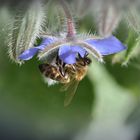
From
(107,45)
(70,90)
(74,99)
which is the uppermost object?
(107,45)

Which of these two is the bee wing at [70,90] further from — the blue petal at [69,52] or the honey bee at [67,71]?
the blue petal at [69,52]

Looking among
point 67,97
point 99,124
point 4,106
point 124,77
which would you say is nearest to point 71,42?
point 67,97

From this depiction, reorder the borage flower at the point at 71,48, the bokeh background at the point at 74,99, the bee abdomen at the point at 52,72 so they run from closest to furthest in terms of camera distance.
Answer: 1. the borage flower at the point at 71,48
2. the bee abdomen at the point at 52,72
3. the bokeh background at the point at 74,99

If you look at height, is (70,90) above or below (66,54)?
below

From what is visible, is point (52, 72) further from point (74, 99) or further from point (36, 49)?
point (74, 99)

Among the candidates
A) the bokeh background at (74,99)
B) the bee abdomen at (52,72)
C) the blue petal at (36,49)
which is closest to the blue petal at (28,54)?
the blue petal at (36,49)

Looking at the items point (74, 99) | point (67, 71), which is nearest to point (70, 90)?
point (67, 71)
